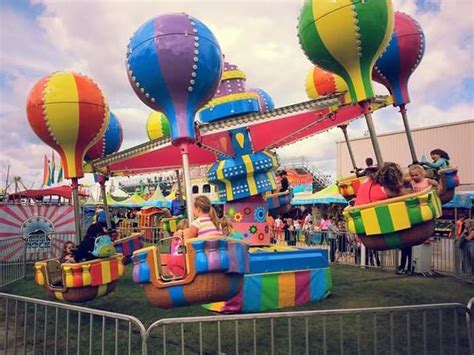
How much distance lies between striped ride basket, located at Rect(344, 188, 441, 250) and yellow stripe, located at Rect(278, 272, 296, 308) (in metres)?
2.52

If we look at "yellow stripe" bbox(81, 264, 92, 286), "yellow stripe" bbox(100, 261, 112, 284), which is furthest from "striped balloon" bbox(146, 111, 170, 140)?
"yellow stripe" bbox(81, 264, 92, 286)

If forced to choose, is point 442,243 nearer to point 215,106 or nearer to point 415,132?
point 215,106

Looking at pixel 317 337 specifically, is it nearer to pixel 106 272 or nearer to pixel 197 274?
pixel 197 274

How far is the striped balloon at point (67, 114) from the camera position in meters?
7.28

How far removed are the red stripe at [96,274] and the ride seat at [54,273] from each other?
1.56 feet

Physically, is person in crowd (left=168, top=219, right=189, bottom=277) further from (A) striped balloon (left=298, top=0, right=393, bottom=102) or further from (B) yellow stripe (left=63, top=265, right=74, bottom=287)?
(A) striped balloon (left=298, top=0, right=393, bottom=102)

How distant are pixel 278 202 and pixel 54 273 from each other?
4211mm

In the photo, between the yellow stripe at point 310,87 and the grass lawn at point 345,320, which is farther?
the yellow stripe at point 310,87

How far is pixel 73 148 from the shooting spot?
764 cm

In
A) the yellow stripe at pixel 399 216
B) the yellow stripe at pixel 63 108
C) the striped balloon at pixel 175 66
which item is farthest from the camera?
the yellow stripe at pixel 63 108

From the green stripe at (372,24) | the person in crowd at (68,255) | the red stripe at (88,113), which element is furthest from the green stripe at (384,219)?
the red stripe at (88,113)

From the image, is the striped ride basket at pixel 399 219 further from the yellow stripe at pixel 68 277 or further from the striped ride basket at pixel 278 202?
the striped ride basket at pixel 278 202

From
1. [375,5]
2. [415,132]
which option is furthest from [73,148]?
[415,132]

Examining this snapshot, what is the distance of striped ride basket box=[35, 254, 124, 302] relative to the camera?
6.34 metres
